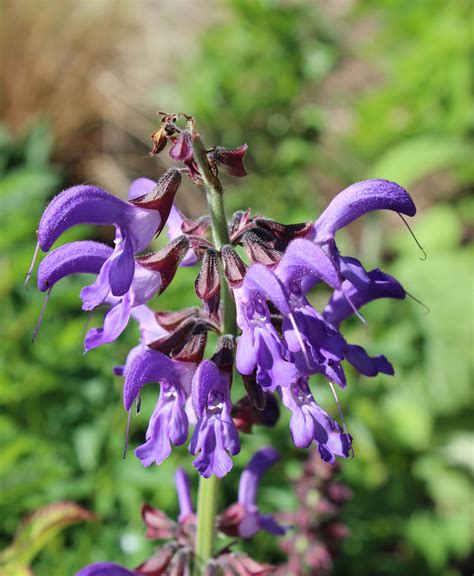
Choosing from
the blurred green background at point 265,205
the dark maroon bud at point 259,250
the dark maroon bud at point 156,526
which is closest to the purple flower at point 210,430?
the dark maroon bud at point 259,250

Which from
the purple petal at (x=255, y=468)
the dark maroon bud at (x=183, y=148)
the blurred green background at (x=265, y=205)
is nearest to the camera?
the dark maroon bud at (x=183, y=148)

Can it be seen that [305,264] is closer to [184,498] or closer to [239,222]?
[239,222]

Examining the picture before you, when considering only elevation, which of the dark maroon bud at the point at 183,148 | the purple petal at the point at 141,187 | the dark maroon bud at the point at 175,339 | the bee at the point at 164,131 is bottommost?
the dark maroon bud at the point at 175,339

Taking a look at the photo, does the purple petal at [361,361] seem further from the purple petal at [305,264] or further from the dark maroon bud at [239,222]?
the dark maroon bud at [239,222]

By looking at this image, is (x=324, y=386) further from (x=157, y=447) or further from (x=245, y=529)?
(x=157, y=447)

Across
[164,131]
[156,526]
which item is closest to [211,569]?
[156,526]

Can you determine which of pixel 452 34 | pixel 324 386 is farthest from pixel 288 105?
pixel 324 386

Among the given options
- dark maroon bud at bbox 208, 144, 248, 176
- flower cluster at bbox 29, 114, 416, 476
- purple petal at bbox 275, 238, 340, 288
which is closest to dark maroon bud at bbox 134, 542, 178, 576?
flower cluster at bbox 29, 114, 416, 476

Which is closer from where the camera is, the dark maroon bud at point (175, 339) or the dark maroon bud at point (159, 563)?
the dark maroon bud at point (175, 339)
